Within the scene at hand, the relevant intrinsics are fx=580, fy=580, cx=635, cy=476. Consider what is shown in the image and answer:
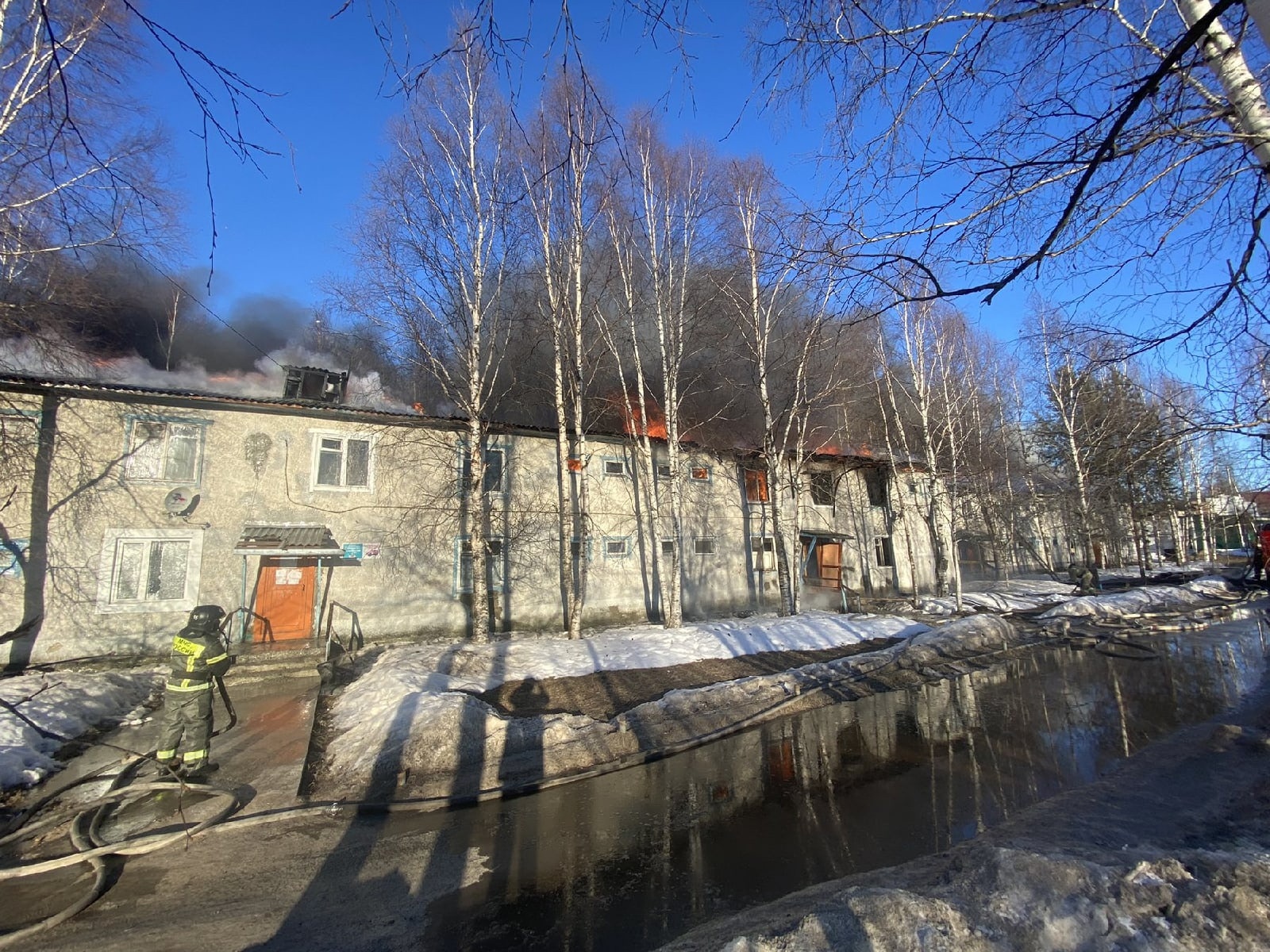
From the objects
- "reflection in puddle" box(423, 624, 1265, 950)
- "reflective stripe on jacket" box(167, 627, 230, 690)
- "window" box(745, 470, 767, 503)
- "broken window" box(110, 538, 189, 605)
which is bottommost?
"reflection in puddle" box(423, 624, 1265, 950)

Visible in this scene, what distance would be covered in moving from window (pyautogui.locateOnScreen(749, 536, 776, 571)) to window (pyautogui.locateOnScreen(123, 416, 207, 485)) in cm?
1675

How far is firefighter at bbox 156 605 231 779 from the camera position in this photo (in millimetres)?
6184

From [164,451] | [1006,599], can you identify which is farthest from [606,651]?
[1006,599]

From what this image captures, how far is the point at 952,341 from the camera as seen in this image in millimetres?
22156

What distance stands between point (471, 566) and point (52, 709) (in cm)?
874

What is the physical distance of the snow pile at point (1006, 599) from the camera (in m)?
19.1

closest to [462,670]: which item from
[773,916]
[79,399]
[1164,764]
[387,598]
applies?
[387,598]

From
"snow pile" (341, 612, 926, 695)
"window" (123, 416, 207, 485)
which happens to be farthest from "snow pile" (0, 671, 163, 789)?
"window" (123, 416, 207, 485)

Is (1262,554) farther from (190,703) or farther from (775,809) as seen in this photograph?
(190,703)

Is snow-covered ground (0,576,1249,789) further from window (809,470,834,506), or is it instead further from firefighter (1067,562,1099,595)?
window (809,470,834,506)

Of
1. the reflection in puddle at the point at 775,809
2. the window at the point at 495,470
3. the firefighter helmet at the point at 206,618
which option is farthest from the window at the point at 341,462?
the reflection in puddle at the point at 775,809

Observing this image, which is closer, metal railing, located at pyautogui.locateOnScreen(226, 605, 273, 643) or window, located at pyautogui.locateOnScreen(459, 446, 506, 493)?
metal railing, located at pyautogui.locateOnScreen(226, 605, 273, 643)

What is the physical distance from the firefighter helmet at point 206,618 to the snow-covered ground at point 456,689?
2.06 metres

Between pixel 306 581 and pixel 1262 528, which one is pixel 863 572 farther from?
pixel 306 581
